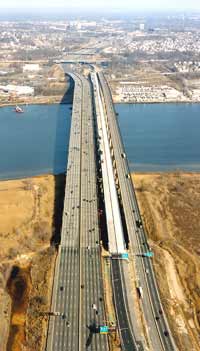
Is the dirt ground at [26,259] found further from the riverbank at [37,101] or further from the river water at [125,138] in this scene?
the riverbank at [37,101]

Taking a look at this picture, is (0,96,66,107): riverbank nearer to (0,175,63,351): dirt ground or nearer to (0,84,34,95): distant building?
(0,84,34,95): distant building

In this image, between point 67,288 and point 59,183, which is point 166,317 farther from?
point 59,183

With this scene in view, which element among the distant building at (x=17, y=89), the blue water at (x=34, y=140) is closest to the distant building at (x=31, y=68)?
the distant building at (x=17, y=89)

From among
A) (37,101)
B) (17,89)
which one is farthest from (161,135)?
(17,89)

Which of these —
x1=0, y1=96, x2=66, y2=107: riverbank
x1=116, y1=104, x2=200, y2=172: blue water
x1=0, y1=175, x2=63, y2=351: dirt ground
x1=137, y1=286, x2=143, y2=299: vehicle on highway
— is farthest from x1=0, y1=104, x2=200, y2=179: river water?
x1=137, y1=286, x2=143, y2=299: vehicle on highway

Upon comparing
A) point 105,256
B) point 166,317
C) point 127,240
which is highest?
point 127,240

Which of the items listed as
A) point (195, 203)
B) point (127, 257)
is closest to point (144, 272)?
point (127, 257)

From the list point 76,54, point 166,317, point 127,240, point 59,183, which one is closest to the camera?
point 166,317
